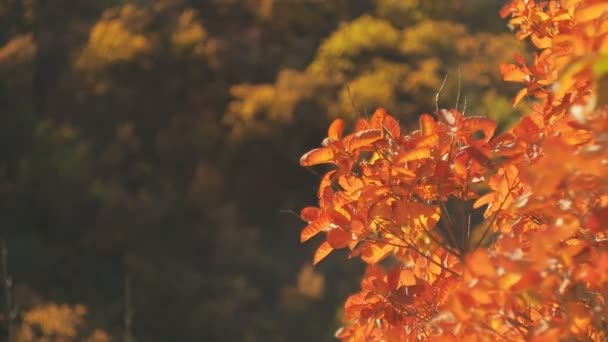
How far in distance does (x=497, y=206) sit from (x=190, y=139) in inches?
271

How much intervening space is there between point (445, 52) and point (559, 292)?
30.5 feet

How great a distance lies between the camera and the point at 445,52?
10.1 m

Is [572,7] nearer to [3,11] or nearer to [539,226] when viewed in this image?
[539,226]

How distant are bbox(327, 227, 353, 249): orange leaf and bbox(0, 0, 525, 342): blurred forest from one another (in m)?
4.37

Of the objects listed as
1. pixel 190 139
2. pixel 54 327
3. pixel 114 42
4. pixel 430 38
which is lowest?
pixel 430 38

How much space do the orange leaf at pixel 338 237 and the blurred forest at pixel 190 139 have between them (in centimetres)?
437

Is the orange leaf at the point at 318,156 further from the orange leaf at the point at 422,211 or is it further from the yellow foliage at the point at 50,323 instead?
the yellow foliage at the point at 50,323

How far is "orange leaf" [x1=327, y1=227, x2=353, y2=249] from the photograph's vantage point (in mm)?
1344

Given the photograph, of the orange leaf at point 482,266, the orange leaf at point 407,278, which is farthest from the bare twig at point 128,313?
the orange leaf at point 482,266

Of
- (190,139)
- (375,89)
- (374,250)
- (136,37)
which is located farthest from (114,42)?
(374,250)

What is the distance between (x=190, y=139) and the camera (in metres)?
8.32

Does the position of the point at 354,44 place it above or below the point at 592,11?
above

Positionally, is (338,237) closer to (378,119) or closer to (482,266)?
(378,119)

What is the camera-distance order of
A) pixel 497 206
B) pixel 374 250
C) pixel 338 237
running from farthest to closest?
pixel 497 206
pixel 374 250
pixel 338 237
